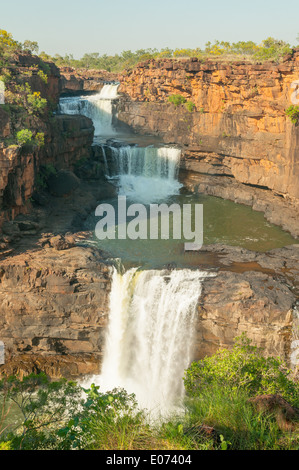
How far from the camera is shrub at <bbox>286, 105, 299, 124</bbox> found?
842 inches

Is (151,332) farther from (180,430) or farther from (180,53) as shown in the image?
(180,53)

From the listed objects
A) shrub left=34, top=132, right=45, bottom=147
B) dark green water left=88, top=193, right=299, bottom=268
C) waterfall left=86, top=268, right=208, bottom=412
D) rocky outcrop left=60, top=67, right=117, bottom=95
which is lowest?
waterfall left=86, top=268, right=208, bottom=412

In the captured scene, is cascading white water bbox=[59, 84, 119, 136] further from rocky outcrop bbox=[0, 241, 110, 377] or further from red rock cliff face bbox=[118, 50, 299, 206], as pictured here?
rocky outcrop bbox=[0, 241, 110, 377]

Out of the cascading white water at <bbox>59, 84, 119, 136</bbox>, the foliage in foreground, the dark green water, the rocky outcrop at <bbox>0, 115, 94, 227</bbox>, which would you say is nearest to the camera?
the foliage in foreground

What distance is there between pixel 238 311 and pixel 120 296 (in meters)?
4.35

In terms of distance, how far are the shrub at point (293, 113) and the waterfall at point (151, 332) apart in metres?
10.0

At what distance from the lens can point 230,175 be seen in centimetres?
2708

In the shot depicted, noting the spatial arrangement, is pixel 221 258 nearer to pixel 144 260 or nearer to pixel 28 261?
pixel 144 260

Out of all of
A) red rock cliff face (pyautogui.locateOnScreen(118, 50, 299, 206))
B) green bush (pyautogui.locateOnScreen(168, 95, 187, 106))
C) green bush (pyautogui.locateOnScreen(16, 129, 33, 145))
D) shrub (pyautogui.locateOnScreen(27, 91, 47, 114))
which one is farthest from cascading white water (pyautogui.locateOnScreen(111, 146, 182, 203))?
green bush (pyautogui.locateOnScreen(16, 129, 33, 145))

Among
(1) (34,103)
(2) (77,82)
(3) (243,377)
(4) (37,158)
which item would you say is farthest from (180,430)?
(2) (77,82)

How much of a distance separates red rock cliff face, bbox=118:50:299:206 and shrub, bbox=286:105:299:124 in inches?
13.0

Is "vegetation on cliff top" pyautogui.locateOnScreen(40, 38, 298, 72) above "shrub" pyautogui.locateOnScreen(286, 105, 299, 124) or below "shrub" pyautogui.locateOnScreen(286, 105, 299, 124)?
above

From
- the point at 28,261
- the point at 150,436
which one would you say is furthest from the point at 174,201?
the point at 150,436

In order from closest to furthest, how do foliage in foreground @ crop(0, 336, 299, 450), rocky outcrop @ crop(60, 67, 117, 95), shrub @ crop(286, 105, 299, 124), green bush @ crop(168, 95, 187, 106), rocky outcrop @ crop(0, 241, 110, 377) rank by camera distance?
foliage in foreground @ crop(0, 336, 299, 450), rocky outcrop @ crop(0, 241, 110, 377), shrub @ crop(286, 105, 299, 124), green bush @ crop(168, 95, 187, 106), rocky outcrop @ crop(60, 67, 117, 95)
